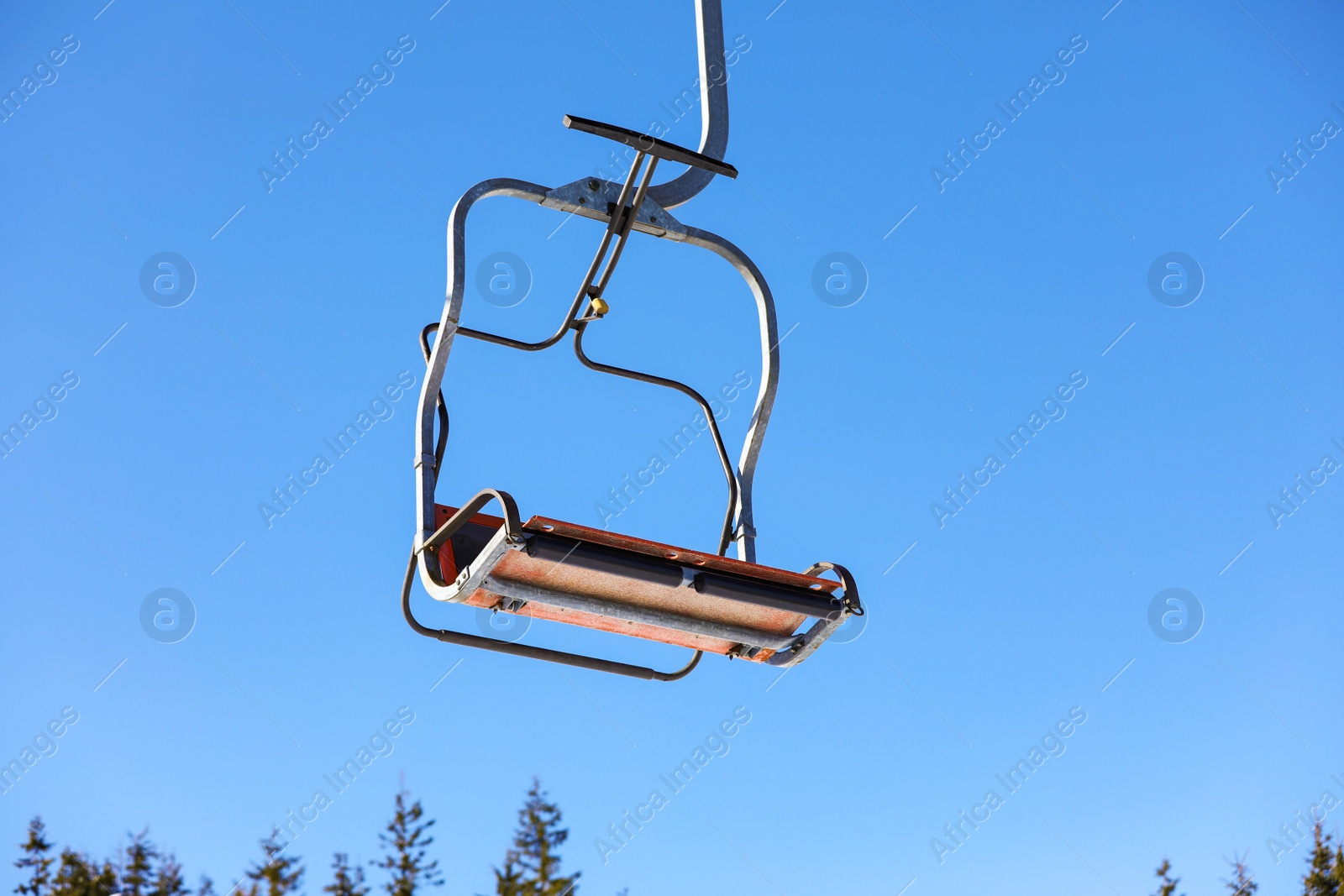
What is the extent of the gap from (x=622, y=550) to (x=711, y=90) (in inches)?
76.0

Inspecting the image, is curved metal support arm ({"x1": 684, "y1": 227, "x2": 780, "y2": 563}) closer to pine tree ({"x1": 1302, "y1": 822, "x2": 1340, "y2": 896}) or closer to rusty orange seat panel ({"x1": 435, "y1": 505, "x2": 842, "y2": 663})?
rusty orange seat panel ({"x1": 435, "y1": 505, "x2": 842, "y2": 663})

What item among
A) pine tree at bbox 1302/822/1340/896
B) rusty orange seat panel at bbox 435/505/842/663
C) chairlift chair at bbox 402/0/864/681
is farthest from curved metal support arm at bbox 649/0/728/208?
pine tree at bbox 1302/822/1340/896

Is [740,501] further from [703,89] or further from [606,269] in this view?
[703,89]

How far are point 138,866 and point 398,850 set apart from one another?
625cm

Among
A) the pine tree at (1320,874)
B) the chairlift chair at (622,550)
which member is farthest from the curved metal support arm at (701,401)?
the pine tree at (1320,874)

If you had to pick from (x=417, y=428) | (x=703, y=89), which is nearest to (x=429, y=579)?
(x=417, y=428)

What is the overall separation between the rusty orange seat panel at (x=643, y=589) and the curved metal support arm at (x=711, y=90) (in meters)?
1.44

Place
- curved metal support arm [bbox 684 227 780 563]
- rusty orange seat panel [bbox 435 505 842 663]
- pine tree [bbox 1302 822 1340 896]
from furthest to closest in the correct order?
pine tree [bbox 1302 822 1340 896] → curved metal support arm [bbox 684 227 780 563] → rusty orange seat panel [bbox 435 505 842 663]

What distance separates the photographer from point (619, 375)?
4902 millimetres

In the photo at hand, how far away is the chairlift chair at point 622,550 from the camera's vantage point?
13.0ft

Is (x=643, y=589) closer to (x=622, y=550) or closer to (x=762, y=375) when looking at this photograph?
(x=622, y=550)

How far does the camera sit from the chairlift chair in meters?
3.95

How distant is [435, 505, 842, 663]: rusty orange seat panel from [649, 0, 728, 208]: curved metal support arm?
1438 millimetres

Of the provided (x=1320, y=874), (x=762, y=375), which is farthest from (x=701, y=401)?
(x=1320, y=874)
